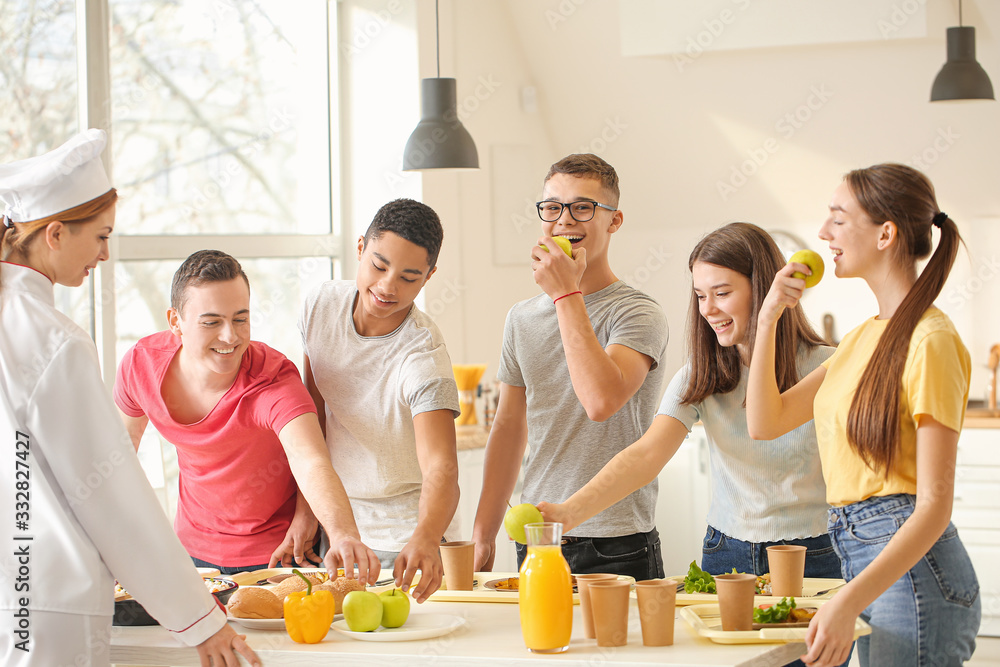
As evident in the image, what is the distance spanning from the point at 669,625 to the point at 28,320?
3.29ft

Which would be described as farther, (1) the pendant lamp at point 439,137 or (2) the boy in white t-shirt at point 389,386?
(1) the pendant lamp at point 439,137

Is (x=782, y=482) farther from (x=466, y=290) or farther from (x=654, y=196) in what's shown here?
(x=654, y=196)

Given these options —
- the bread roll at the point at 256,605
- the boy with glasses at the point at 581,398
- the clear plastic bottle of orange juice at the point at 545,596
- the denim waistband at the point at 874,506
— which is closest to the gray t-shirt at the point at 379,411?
the boy with glasses at the point at 581,398

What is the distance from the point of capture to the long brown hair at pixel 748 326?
1.85m

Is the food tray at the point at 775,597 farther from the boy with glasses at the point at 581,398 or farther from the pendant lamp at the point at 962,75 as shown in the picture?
the pendant lamp at the point at 962,75

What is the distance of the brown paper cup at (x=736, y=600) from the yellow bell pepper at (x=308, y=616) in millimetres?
578

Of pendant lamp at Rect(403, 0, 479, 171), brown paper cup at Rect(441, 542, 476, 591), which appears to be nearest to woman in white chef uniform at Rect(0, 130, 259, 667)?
brown paper cup at Rect(441, 542, 476, 591)

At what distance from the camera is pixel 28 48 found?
2.95 meters

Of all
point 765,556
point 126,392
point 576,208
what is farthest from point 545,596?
point 126,392

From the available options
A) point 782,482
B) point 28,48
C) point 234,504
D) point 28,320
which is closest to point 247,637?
point 234,504

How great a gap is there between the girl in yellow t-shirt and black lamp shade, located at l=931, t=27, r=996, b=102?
2.37m

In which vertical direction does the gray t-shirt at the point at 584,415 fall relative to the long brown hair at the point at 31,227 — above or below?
below

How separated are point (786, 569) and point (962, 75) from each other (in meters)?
2.66

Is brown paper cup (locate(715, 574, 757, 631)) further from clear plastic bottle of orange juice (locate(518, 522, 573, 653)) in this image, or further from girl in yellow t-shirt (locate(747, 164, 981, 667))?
clear plastic bottle of orange juice (locate(518, 522, 573, 653))
